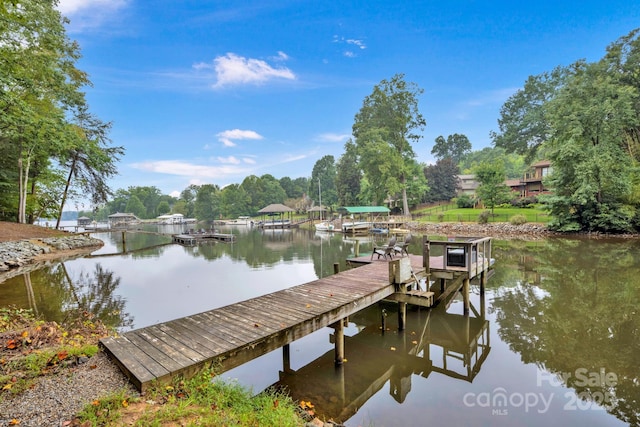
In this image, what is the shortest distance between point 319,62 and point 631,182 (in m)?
28.2

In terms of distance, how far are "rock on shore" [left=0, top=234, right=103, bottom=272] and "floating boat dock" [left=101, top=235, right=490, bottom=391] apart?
15.6 m

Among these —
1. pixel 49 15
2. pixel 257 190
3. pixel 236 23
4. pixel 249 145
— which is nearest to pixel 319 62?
pixel 236 23

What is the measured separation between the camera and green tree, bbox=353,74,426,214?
39688 mm

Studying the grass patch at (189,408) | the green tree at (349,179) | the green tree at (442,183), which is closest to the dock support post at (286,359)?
the grass patch at (189,408)

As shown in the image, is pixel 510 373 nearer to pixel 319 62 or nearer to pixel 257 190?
pixel 319 62

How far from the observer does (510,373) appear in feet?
17.0

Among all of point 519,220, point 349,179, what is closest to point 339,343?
point 519,220

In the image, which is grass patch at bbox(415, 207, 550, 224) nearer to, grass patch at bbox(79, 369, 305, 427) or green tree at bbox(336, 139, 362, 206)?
green tree at bbox(336, 139, 362, 206)

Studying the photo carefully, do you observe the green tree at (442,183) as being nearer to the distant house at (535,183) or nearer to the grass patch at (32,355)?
the distant house at (535,183)

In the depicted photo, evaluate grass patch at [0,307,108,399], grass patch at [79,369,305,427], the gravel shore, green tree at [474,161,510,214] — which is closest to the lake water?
grass patch at [79,369,305,427]

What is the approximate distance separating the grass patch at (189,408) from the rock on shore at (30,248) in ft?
55.1

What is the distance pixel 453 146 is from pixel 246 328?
94.0m

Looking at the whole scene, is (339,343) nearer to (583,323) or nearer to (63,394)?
(63,394)

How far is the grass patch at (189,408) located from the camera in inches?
97.7
